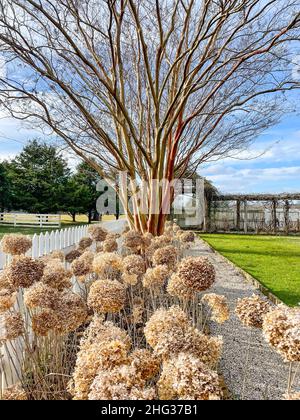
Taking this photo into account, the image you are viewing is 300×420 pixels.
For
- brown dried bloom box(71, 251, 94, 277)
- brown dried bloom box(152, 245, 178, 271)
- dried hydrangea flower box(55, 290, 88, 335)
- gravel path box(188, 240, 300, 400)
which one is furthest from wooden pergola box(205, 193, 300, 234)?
dried hydrangea flower box(55, 290, 88, 335)

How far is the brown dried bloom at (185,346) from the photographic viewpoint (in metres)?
1.34

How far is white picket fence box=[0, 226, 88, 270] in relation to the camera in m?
4.98

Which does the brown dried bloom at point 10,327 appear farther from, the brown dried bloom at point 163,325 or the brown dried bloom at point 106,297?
the brown dried bloom at point 163,325

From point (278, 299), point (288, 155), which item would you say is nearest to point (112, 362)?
point (278, 299)

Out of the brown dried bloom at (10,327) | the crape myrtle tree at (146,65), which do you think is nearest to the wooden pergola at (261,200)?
the crape myrtle tree at (146,65)

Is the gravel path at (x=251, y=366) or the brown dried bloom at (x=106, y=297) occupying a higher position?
→ the brown dried bloom at (x=106, y=297)

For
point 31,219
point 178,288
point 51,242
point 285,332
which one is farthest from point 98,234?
point 31,219

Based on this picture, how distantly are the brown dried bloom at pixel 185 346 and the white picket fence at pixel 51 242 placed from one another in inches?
136

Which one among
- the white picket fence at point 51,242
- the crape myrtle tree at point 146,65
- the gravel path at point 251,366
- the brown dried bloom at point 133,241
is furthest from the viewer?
the crape myrtle tree at point 146,65

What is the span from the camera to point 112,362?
4.17 ft

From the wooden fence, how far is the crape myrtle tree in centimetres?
1478

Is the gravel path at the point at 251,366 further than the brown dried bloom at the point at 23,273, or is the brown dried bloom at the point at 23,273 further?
the gravel path at the point at 251,366
